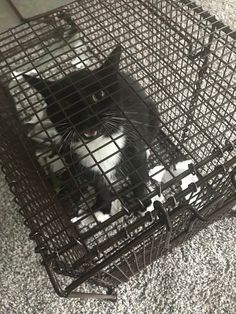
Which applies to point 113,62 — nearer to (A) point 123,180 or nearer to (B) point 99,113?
(B) point 99,113

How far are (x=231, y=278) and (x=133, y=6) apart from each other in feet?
2.33

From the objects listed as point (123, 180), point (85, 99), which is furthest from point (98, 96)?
point (123, 180)

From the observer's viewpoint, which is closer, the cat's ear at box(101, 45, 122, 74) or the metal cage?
the metal cage

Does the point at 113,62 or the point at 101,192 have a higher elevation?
the point at 113,62

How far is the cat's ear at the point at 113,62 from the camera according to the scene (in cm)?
77

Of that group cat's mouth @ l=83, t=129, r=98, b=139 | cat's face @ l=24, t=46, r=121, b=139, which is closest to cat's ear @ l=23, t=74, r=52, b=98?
cat's face @ l=24, t=46, r=121, b=139

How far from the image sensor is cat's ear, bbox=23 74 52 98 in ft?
2.50

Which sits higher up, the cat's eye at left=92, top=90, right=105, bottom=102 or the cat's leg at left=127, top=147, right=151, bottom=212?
the cat's eye at left=92, top=90, right=105, bottom=102

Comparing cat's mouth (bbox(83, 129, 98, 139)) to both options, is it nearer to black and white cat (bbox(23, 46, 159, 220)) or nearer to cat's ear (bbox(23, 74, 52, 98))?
black and white cat (bbox(23, 46, 159, 220))

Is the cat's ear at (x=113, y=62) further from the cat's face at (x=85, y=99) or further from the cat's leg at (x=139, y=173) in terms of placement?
the cat's leg at (x=139, y=173)

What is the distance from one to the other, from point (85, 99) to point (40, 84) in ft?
0.33

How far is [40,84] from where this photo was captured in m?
0.77

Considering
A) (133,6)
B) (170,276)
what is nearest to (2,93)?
(133,6)

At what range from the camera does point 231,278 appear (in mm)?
999
